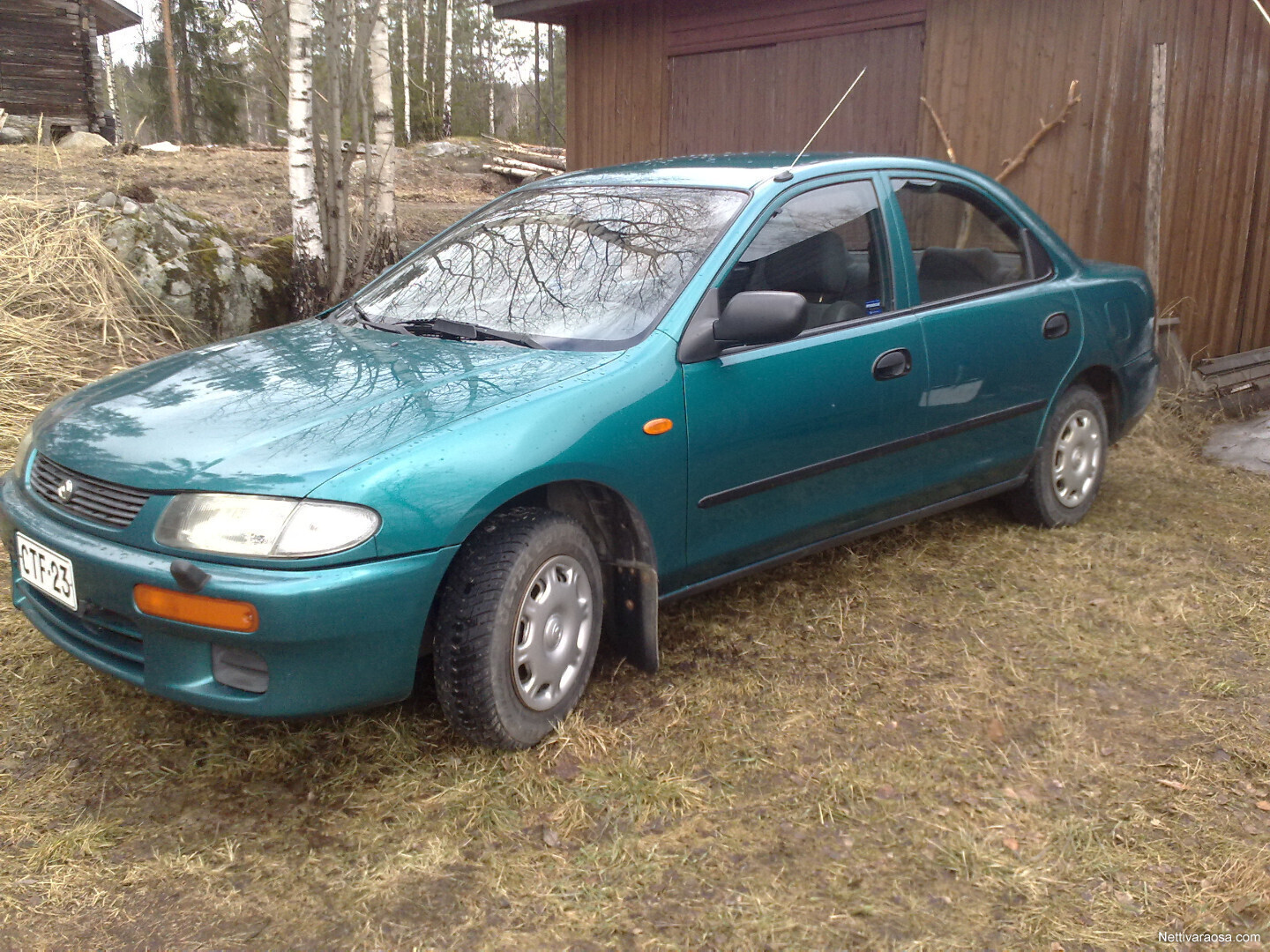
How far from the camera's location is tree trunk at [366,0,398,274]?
332 inches

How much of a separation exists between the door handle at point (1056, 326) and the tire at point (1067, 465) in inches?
11.3

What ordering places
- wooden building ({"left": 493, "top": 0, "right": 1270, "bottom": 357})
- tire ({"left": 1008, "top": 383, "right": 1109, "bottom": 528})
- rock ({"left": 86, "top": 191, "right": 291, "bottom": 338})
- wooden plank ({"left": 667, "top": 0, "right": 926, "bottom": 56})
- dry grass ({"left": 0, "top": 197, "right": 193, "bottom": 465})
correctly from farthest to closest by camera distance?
wooden plank ({"left": 667, "top": 0, "right": 926, "bottom": 56})
wooden building ({"left": 493, "top": 0, "right": 1270, "bottom": 357})
rock ({"left": 86, "top": 191, "right": 291, "bottom": 338})
dry grass ({"left": 0, "top": 197, "right": 193, "bottom": 465})
tire ({"left": 1008, "top": 383, "right": 1109, "bottom": 528})

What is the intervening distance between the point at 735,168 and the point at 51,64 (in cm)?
2059

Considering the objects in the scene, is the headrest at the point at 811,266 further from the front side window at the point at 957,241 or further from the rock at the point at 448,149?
the rock at the point at 448,149

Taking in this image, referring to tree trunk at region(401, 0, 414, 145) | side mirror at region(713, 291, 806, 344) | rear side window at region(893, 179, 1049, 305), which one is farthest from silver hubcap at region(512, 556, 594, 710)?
tree trunk at region(401, 0, 414, 145)

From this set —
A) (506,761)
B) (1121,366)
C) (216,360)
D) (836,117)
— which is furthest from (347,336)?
(836,117)

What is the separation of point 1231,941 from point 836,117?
730 centimetres

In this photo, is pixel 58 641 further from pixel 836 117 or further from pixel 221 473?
pixel 836 117

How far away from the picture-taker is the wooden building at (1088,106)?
706 centimetres

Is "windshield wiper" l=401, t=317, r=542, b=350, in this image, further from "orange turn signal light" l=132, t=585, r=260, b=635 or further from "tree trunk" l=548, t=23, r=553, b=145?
"tree trunk" l=548, t=23, r=553, b=145

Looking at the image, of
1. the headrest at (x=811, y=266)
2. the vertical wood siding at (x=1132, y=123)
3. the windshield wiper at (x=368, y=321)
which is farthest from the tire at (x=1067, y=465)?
the vertical wood siding at (x=1132, y=123)

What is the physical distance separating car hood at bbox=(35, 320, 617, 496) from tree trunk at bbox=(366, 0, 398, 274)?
5183 millimetres

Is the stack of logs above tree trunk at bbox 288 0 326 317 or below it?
above

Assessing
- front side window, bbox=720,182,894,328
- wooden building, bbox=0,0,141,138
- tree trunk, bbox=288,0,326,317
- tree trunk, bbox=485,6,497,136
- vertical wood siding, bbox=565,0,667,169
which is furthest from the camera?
tree trunk, bbox=485,6,497,136
